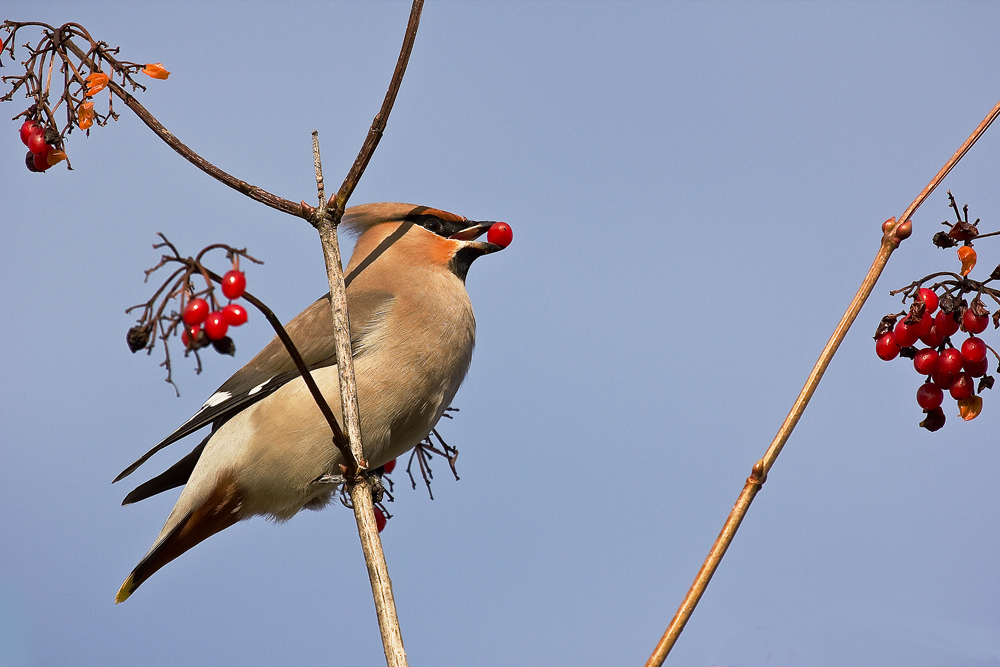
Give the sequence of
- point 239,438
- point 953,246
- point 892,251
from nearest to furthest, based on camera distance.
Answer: point 892,251 → point 953,246 → point 239,438

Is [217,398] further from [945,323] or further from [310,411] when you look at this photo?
[945,323]

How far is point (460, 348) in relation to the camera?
3.65 m

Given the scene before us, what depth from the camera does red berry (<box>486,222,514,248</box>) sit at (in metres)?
3.88

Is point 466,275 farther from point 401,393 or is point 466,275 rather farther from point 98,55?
point 98,55

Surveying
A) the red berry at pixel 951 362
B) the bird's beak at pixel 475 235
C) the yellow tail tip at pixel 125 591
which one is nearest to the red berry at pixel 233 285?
the red berry at pixel 951 362

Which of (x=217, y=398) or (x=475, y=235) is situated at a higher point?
(x=475, y=235)

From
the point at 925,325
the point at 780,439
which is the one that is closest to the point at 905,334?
the point at 925,325

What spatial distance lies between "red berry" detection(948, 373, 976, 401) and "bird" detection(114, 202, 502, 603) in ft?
6.03

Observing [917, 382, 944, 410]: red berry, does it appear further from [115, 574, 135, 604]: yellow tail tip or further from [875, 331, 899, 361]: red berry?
[115, 574, 135, 604]: yellow tail tip

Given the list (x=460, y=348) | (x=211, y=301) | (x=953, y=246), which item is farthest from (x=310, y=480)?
(x=953, y=246)

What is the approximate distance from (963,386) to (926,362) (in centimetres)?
9

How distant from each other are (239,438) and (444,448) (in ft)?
2.61

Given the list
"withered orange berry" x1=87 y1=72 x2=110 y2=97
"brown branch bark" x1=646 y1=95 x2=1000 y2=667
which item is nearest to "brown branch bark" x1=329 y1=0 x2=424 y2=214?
"withered orange berry" x1=87 y1=72 x2=110 y2=97

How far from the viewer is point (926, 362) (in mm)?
2049
